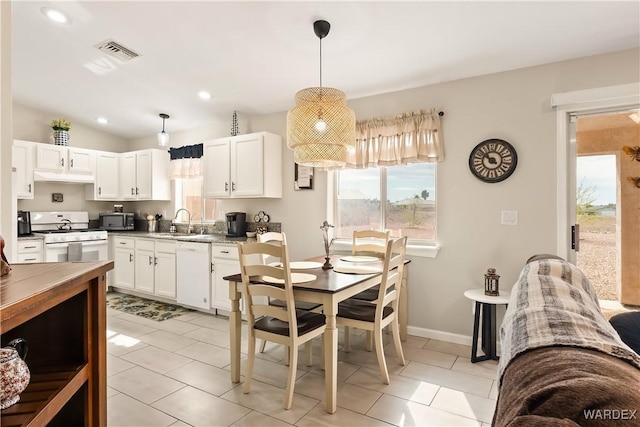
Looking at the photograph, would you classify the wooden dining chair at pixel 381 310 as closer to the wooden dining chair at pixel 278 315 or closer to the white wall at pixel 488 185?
the wooden dining chair at pixel 278 315

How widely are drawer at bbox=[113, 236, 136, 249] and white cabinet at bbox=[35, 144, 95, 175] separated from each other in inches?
43.4

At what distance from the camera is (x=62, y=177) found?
490 cm

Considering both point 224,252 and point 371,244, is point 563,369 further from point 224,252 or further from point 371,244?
point 224,252

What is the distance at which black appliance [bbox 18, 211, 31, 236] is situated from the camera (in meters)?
4.55

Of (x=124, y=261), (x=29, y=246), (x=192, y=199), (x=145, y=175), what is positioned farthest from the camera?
(x=192, y=199)

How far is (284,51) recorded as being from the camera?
3.02 meters

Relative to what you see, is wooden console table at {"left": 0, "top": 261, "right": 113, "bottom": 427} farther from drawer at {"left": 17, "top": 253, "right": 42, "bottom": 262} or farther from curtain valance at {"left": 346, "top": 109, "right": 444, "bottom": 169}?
drawer at {"left": 17, "top": 253, "right": 42, "bottom": 262}

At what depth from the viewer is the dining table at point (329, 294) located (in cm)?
219

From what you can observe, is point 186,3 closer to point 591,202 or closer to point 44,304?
point 44,304

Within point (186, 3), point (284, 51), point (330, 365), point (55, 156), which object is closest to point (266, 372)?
point (330, 365)

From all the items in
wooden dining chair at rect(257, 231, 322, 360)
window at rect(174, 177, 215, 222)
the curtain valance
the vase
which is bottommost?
wooden dining chair at rect(257, 231, 322, 360)

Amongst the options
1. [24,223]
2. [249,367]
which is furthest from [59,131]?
[249,367]

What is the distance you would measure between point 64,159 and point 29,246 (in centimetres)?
131

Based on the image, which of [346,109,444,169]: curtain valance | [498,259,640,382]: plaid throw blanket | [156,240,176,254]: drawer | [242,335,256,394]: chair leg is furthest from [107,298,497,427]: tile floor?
[346,109,444,169]: curtain valance
